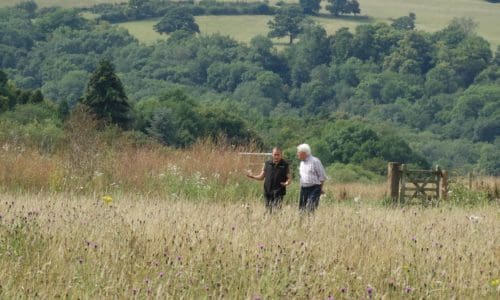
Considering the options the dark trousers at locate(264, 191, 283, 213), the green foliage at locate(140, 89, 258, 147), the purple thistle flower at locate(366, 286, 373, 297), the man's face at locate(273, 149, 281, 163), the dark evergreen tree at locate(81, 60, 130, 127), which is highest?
the purple thistle flower at locate(366, 286, 373, 297)

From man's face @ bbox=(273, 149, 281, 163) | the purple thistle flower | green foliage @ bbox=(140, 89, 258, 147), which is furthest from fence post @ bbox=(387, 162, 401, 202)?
green foliage @ bbox=(140, 89, 258, 147)

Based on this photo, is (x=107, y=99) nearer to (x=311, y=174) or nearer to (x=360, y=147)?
(x=360, y=147)

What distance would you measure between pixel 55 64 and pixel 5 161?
521ft

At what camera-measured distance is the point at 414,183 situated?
2564 centimetres

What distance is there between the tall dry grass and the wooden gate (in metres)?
10.7

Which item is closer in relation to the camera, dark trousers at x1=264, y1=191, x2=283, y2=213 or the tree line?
dark trousers at x1=264, y1=191, x2=283, y2=213

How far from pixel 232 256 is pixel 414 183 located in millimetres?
14860

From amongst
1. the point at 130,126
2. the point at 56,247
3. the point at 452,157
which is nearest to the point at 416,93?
the point at 452,157

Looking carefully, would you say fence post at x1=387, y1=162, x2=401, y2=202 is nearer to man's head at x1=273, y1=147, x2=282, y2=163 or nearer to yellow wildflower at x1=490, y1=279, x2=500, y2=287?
man's head at x1=273, y1=147, x2=282, y2=163

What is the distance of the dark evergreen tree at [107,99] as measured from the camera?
7081 centimetres

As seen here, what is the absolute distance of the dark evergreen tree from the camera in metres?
70.8

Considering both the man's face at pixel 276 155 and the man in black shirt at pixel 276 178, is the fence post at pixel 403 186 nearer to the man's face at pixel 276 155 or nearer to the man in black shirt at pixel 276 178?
the man in black shirt at pixel 276 178

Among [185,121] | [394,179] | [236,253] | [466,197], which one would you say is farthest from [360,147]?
[236,253]

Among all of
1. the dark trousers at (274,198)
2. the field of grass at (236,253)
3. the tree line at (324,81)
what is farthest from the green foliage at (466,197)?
the tree line at (324,81)
